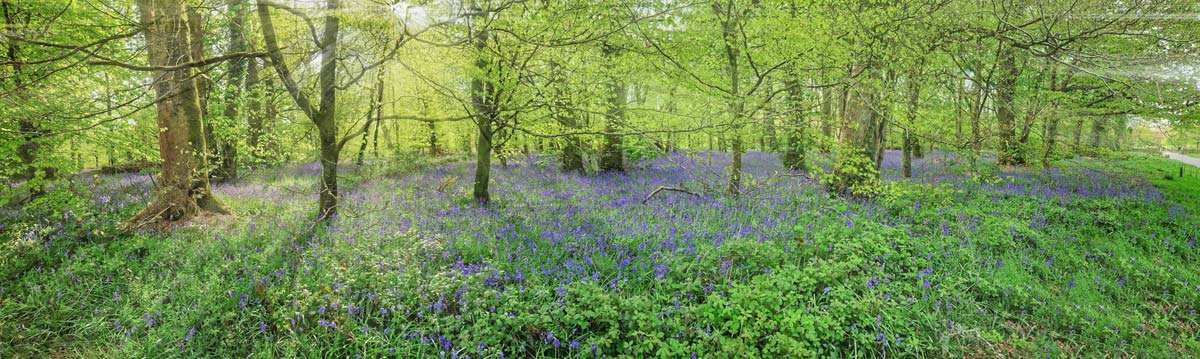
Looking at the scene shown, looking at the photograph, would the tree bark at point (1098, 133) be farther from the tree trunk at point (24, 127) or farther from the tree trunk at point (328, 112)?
the tree trunk at point (24, 127)

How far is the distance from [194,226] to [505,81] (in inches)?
181

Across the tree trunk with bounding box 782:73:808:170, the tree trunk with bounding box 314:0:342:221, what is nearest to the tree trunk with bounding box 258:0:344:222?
the tree trunk with bounding box 314:0:342:221

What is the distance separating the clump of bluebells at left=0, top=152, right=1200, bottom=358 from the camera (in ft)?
11.0

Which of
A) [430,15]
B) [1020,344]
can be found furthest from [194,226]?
[1020,344]

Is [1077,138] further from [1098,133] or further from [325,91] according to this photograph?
[325,91]

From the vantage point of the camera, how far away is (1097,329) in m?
3.81

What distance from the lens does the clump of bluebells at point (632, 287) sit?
11.0 feet

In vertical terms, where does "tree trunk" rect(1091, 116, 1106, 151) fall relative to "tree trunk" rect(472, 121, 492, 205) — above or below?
above

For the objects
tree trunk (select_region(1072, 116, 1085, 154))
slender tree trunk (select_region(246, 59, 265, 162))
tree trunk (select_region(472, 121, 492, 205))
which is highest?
slender tree trunk (select_region(246, 59, 265, 162))

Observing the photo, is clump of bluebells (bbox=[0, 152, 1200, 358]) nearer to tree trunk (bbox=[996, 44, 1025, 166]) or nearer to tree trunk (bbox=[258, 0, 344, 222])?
tree trunk (bbox=[258, 0, 344, 222])

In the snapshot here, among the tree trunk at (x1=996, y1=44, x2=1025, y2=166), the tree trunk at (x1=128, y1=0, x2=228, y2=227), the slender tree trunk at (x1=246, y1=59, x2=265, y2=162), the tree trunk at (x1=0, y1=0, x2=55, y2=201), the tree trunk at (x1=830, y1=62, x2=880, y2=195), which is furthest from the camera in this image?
the slender tree trunk at (x1=246, y1=59, x2=265, y2=162)

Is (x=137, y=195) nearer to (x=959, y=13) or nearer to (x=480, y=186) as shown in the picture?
(x=480, y=186)

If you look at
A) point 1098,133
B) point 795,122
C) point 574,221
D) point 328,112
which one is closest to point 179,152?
point 328,112

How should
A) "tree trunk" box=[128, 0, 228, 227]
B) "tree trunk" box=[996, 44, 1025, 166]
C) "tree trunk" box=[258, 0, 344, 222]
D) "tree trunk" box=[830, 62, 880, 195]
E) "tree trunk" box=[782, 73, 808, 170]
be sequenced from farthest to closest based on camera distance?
"tree trunk" box=[830, 62, 880, 195]
"tree trunk" box=[996, 44, 1025, 166]
"tree trunk" box=[782, 73, 808, 170]
"tree trunk" box=[128, 0, 228, 227]
"tree trunk" box=[258, 0, 344, 222]
